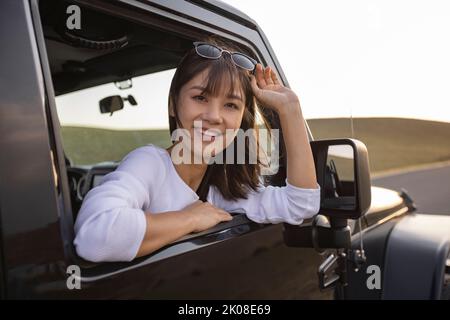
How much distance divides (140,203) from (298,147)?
0.60m

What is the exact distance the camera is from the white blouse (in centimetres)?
108

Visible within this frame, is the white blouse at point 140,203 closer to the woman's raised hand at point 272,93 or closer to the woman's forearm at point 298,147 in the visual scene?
the woman's forearm at point 298,147

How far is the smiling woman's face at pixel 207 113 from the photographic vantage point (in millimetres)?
1499

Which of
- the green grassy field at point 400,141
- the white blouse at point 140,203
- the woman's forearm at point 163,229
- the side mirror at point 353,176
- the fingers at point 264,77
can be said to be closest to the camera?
the white blouse at point 140,203

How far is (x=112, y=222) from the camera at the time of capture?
3.59 feet

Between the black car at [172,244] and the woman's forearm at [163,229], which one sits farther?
the woman's forearm at [163,229]

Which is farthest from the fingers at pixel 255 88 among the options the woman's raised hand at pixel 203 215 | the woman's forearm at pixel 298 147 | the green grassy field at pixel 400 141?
the green grassy field at pixel 400 141

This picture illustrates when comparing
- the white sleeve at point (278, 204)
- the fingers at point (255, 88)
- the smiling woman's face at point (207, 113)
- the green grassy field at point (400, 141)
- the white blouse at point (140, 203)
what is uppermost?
the fingers at point (255, 88)

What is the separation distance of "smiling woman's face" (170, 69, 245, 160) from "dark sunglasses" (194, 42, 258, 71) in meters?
0.06

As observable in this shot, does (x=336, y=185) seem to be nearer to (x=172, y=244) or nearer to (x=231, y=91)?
(x=231, y=91)

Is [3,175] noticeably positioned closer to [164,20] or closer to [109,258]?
[109,258]

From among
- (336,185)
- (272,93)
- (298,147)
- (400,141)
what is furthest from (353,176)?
(400,141)

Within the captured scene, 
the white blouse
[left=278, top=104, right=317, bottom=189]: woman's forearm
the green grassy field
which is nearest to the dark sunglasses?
[left=278, top=104, right=317, bottom=189]: woman's forearm

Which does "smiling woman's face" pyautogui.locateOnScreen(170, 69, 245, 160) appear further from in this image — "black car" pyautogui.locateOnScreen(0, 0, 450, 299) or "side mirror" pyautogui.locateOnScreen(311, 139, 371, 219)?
"side mirror" pyautogui.locateOnScreen(311, 139, 371, 219)
